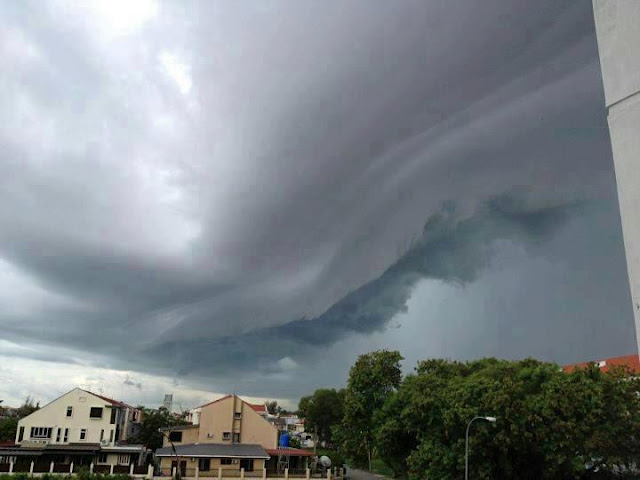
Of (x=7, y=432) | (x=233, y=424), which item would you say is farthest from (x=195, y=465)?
(x=7, y=432)

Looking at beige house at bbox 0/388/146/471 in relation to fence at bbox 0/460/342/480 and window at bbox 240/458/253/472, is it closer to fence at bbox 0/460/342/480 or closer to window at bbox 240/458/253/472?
fence at bbox 0/460/342/480

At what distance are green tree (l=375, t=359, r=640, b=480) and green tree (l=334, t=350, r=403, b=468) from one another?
13308mm

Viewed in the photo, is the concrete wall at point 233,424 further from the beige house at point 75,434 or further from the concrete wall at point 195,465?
the beige house at point 75,434

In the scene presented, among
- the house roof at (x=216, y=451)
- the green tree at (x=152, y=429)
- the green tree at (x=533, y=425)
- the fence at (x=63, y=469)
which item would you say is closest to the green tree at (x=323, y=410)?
the green tree at (x=152, y=429)

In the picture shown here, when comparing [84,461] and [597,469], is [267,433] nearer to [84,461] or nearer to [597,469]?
[84,461]

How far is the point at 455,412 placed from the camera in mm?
39500

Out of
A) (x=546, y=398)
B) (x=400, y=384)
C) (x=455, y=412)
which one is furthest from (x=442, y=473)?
(x=400, y=384)

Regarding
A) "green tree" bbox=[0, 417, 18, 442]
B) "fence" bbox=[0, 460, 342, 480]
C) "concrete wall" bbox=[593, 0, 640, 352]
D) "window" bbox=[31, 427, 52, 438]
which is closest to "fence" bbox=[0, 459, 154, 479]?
"fence" bbox=[0, 460, 342, 480]

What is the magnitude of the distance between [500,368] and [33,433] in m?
53.8

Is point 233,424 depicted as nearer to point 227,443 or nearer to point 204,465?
point 227,443

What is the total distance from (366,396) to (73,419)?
118ft

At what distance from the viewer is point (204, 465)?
56.1 m

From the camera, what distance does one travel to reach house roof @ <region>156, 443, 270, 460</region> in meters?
55.7

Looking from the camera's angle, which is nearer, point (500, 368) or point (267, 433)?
point (500, 368)
